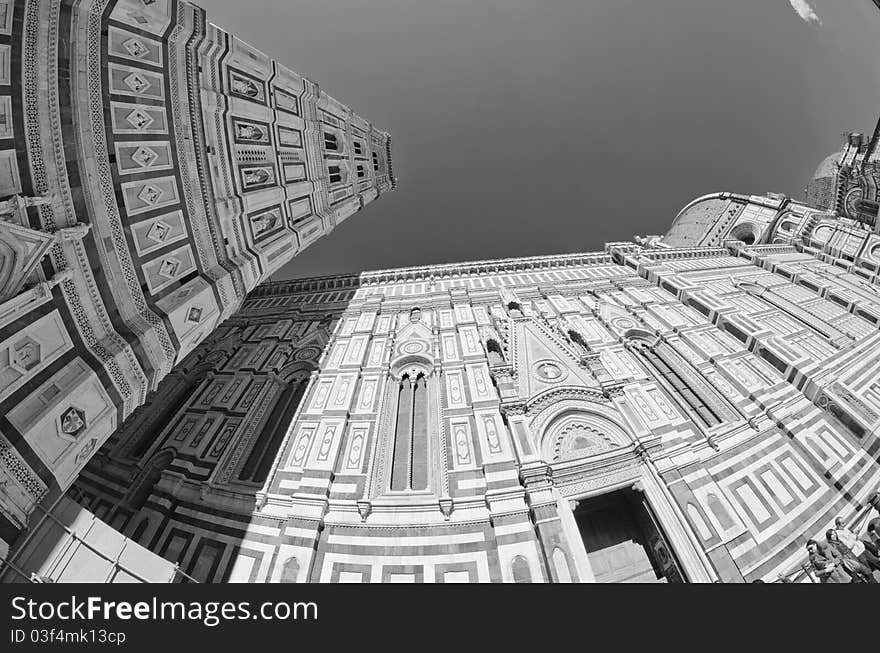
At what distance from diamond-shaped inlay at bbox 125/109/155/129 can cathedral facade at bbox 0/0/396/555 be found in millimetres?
23

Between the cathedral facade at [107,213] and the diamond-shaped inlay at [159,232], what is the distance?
0.03m

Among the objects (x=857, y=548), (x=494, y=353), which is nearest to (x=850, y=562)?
(x=857, y=548)

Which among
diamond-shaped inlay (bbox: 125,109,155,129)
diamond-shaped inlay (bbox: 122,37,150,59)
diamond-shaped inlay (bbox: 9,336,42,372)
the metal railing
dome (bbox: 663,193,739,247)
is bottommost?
the metal railing

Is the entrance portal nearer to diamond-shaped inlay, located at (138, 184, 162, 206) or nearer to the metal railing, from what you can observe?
the metal railing

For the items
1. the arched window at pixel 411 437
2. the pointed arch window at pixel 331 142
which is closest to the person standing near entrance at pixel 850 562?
the arched window at pixel 411 437

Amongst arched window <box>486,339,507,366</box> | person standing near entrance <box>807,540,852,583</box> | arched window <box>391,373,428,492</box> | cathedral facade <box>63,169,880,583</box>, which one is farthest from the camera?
arched window <box>486,339,507,366</box>

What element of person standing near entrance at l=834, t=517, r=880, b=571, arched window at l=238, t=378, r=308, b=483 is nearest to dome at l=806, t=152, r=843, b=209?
person standing near entrance at l=834, t=517, r=880, b=571

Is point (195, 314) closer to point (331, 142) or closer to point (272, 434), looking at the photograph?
point (272, 434)

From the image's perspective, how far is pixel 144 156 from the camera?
7.76m

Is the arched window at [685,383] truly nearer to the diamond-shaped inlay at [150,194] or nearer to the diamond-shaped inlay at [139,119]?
the diamond-shaped inlay at [150,194]

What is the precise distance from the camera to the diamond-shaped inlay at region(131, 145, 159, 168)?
24.9 feet

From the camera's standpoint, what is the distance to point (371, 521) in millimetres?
8148

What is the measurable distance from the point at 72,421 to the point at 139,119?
6485 millimetres

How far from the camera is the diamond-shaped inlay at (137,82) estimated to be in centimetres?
755
